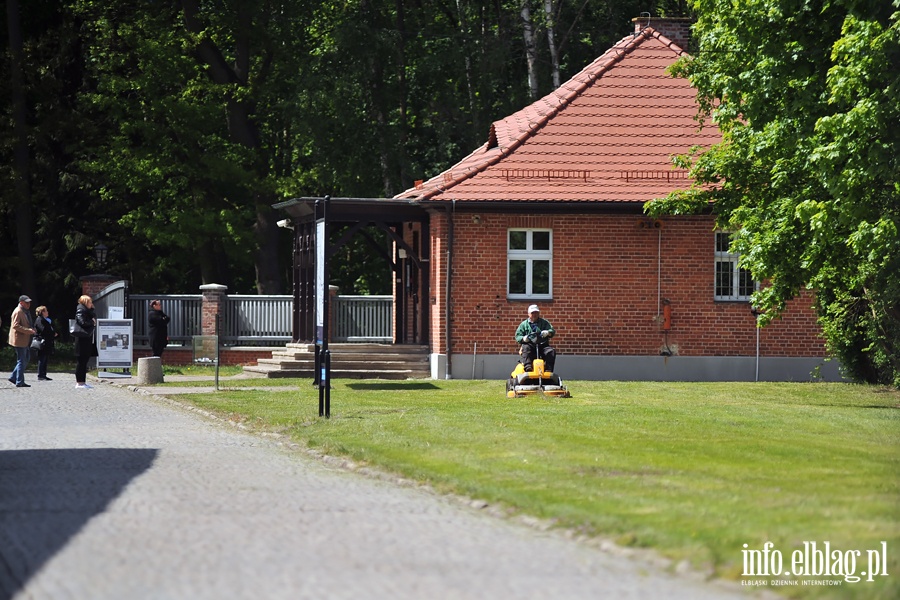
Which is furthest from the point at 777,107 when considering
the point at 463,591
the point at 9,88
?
the point at 9,88

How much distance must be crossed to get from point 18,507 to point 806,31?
49.6 ft

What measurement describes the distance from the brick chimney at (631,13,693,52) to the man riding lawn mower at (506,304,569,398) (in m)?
12.5

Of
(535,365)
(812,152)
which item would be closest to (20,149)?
(535,365)

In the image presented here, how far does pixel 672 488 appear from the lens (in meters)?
11.4

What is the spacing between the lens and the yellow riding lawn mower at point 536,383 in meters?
22.5

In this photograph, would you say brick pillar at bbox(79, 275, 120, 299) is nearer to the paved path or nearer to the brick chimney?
the brick chimney

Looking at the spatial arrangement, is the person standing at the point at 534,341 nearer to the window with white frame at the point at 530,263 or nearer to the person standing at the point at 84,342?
the window with white frame at the point at 530,263

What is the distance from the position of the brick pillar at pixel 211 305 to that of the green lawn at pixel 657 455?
12322mm

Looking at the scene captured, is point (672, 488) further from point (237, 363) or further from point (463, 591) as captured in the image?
point (237, 363)

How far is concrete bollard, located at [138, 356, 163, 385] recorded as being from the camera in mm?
27875

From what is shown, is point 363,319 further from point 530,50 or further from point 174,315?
point 530,50

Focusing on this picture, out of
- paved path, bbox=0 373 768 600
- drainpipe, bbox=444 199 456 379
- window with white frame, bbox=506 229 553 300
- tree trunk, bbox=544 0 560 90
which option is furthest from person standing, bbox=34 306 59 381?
tree trunk, bbox=544 0 560 90

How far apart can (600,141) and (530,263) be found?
322 centimetres

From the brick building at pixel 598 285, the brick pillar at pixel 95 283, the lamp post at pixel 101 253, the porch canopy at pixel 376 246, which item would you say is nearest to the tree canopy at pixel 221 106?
the lamp post at pixel 101 253
